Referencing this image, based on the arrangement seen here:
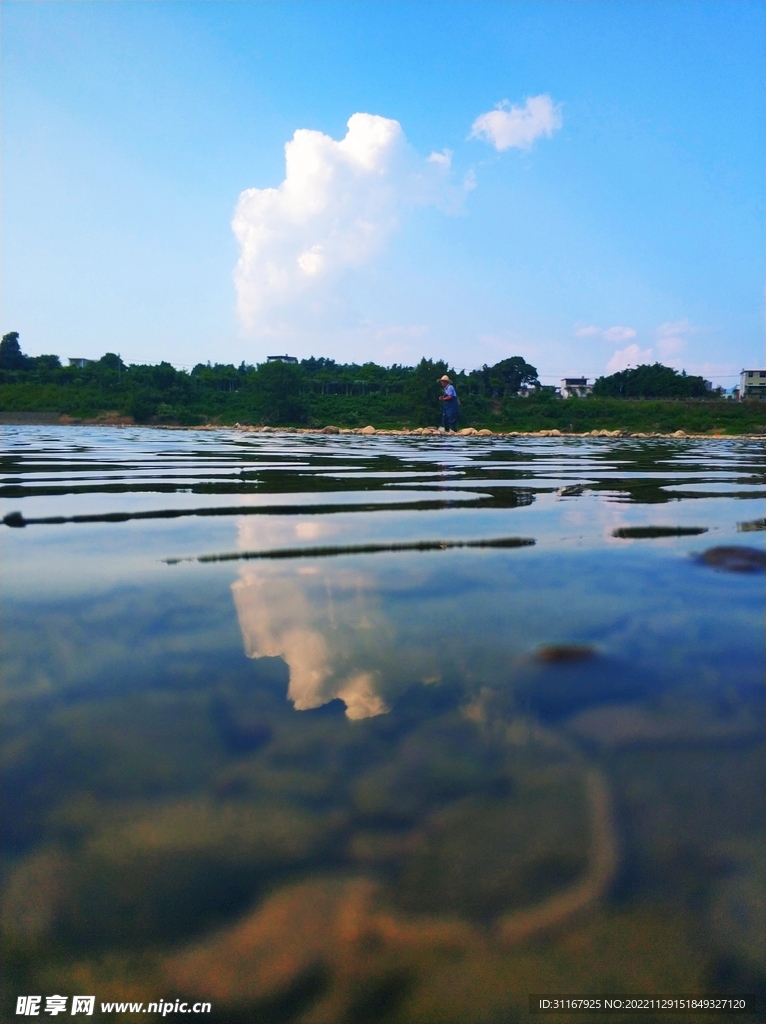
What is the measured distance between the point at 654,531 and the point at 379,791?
225 cm

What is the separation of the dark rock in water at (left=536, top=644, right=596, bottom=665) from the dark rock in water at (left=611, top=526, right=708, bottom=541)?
1351 millimetres

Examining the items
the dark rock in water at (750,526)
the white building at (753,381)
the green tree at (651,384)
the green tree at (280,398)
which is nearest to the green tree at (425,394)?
the green tree at (280,398)

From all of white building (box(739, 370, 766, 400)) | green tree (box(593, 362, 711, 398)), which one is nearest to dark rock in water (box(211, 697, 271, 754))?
green tree (box(593, 362, 711, 398))

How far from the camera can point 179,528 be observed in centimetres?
271

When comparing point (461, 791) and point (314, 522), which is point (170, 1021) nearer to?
point (461, 791)

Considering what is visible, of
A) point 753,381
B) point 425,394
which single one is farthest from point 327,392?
point 753,381

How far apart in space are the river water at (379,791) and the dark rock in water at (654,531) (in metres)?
0.76

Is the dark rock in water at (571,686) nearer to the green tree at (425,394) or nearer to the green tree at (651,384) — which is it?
the green tree at (425,394)

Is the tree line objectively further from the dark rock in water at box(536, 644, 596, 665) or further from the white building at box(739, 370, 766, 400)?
the dark rock in water at box(536, 644, 596, 665)

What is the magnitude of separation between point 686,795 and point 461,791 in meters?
0.30

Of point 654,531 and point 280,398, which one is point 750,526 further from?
point 280,398

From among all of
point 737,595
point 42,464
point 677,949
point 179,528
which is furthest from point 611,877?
point 42,464

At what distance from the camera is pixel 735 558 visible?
2.24 m

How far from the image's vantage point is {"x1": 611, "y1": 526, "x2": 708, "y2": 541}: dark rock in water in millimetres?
2631
